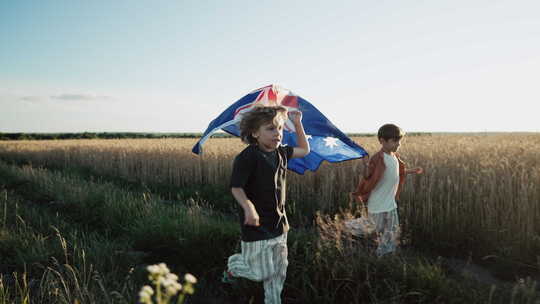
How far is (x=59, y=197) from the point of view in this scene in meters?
7.43

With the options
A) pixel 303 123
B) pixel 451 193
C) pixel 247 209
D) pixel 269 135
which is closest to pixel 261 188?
pixel 247 209

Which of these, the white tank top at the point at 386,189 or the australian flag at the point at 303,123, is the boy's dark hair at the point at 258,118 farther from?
the white tank top at the point at 386,189

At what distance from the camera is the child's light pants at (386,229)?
374 centimetres

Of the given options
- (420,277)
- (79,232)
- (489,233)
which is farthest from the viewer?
(79,232)

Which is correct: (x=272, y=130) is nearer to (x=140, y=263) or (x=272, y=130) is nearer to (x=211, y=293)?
(x=211, y=293)

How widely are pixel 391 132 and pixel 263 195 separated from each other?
1.77 m

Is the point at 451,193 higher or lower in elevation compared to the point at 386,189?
lower

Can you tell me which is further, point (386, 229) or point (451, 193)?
point (451, 193)

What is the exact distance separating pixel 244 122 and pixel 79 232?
157 inches

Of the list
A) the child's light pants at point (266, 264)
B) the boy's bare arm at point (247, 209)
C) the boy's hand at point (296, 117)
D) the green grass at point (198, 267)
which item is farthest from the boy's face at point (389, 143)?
the boy's bare arm at point (247, 209)

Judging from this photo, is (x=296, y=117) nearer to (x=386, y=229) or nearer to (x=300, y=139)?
(x=300, y=139)

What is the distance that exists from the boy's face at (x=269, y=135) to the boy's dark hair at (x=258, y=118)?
27mm

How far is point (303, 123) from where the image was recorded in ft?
12.9

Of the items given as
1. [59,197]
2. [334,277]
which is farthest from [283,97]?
[59,197]
